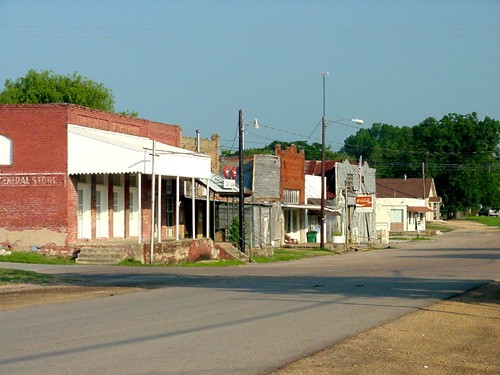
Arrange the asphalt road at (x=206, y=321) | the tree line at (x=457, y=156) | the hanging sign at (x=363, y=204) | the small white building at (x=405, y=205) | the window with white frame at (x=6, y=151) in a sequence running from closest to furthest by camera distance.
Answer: the asphalt road at (x=206, y=321)
the window with white frame at (x=6, y=151)
the hanging sign at (x=363, y=204)
the small white building at (x=405, y=205)
the tree line at (x=457, y=156)

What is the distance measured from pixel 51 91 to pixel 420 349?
69.5 m

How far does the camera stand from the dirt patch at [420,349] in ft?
36.7

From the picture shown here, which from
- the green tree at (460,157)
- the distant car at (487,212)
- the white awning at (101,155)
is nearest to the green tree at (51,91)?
the white awning at (101,155)

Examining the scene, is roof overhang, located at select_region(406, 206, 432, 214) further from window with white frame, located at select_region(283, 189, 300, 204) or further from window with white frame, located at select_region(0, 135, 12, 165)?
window with white frame, located at select_region(0, 135, 12, 165)

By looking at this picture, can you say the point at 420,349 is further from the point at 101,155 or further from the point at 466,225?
the point at 466,225

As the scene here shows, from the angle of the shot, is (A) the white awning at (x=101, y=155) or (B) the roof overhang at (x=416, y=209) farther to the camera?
(B) the roof overhang at (x=416, y=209)

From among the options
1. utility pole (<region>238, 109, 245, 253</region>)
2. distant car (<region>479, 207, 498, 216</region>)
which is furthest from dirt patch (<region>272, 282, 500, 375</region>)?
distant car (<region>479, 207, 498, 216</region>)

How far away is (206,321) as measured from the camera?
15805mm

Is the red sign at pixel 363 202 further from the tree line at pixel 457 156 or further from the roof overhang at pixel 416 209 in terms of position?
the tree line at pixel 457 156

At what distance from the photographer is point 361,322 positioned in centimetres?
1608

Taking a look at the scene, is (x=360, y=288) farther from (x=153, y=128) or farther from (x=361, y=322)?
(x=153, y=128)

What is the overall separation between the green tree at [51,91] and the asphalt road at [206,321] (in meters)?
51.0

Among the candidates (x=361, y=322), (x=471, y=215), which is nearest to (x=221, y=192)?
(x=361, y=322)

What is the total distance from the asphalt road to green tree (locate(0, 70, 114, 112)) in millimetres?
50963
